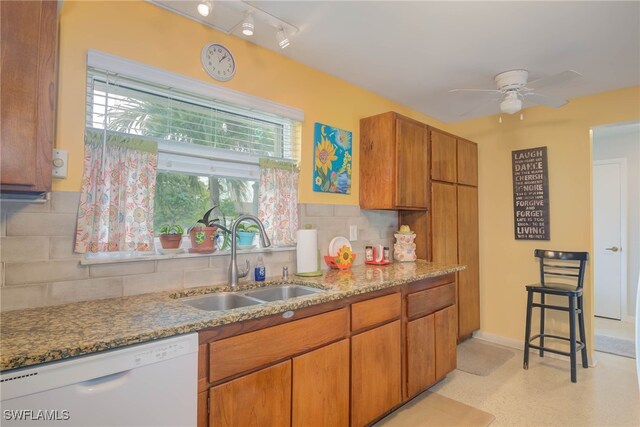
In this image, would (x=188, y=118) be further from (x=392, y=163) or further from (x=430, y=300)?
(x=430, y=300)

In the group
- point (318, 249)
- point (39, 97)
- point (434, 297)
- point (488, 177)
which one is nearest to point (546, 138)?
point (488, 177)

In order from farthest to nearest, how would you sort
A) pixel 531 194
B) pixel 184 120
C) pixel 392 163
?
1. pixel 531 194
2. pixel 392 163
3. pixel 184 120

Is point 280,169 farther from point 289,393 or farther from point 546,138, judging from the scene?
point 546,138

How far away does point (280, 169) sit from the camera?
2.39 m

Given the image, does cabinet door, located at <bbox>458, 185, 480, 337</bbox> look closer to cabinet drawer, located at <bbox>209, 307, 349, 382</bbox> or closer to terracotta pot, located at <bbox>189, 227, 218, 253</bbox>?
cabinet drawer, located at <bbox>209, 307, 349, 382</bbox>

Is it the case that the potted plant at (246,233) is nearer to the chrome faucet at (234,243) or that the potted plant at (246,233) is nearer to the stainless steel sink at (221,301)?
the chrome faucet at (234,243)

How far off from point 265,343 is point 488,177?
3238 mm

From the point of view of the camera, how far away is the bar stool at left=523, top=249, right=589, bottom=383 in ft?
9.24

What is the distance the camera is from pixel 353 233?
9.47 ft

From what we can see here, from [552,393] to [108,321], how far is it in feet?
9.86

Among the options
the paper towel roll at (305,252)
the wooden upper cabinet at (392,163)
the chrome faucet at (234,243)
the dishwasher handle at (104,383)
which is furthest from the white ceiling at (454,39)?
the dishwasher handle at (104,383)

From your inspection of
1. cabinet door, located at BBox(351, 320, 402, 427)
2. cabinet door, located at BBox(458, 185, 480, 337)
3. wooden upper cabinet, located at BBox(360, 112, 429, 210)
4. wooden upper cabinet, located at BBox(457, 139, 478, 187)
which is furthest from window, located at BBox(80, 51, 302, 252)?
cabinet door, located at BBox(458, 185, 480, 337)

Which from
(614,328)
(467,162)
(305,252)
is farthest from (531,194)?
(305,252)

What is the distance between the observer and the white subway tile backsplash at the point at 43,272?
1.40m
